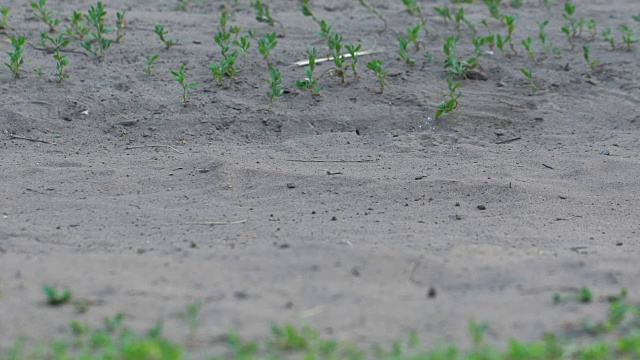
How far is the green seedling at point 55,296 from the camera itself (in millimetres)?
3549

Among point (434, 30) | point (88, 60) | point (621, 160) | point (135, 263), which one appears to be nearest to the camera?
point (135, 263)

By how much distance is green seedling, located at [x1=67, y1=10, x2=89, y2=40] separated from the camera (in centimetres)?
723

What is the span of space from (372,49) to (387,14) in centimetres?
98

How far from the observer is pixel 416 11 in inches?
334

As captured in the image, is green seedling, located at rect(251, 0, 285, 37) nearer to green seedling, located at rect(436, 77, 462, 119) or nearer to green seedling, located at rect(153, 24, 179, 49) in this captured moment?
green seedling, located at rect(153, 24, 179, 49)

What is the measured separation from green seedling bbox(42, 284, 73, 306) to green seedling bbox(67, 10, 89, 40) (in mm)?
4057

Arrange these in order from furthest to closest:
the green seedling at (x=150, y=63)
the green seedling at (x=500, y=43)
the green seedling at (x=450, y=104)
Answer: the green seedling at (x=500, y=43)
the green seedling at (x=150, y=63)
the green seedling at (x=450, y=104)

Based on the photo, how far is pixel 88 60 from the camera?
7164mm

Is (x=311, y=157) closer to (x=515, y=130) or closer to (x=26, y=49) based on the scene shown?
(x=515, y=130)

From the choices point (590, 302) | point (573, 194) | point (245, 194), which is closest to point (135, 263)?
point (245, 194)

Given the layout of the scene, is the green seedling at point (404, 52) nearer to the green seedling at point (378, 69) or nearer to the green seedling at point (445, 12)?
the green seedling at point (378, 69)

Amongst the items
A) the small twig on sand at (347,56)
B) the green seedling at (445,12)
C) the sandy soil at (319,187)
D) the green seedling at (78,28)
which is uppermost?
the green seedling at (445,12)

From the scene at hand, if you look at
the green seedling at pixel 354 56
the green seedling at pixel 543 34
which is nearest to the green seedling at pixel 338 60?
the green seedling at pixel 354 56

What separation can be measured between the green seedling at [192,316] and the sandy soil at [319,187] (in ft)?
0.11
